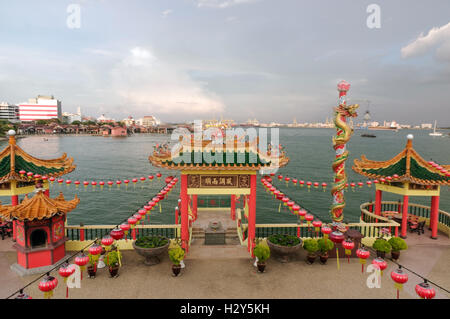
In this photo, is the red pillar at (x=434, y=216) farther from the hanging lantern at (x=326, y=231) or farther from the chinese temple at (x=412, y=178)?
the hanging lantern at (x=326, y=231)

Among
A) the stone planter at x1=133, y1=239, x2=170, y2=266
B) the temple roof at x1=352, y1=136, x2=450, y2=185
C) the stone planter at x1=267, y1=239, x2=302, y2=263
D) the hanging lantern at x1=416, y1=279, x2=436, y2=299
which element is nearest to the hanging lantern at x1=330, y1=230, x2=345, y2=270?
the stone planter at x1=267, y1=239, x2=302, y2=263

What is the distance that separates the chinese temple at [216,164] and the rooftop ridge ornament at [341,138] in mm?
→ 2832

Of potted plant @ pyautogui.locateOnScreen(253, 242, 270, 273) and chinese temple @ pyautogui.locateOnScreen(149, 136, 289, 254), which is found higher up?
chinese temple @ pyautogui.locateOnScreen(149, 136, 289, 254)

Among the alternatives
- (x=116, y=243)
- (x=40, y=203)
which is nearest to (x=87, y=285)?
(x=116, y=243)

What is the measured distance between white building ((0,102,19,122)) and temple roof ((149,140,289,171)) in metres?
203

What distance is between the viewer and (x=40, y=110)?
6934 inches

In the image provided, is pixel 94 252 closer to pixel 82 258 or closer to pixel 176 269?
pixel 82 258

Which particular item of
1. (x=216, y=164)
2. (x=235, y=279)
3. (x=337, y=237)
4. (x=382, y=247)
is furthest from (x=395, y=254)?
(x=216, y=164)

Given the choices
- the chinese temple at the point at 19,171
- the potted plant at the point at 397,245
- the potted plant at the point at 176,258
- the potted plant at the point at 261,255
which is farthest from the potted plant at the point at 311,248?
the chinese temple at the point at 19,171

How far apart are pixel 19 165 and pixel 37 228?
459 cm

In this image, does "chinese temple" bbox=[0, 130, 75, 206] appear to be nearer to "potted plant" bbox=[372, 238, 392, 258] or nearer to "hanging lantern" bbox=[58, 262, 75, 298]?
"hanging lantern" bbox=[58, 262, 75, 298]

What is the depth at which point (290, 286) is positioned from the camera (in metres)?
9.80

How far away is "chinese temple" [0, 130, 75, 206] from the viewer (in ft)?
42.2
